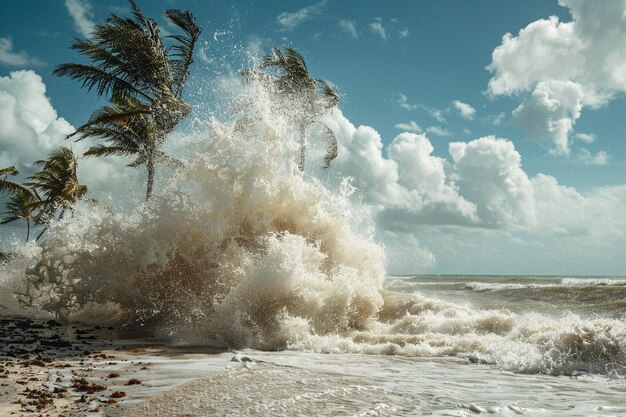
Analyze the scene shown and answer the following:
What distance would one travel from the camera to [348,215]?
11.8m

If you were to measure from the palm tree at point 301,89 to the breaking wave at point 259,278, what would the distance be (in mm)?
7809

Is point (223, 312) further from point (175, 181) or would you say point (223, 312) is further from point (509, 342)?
point (509, 342)

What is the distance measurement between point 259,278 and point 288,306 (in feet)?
2.51

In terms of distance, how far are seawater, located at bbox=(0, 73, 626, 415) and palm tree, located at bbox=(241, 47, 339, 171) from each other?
701 cm

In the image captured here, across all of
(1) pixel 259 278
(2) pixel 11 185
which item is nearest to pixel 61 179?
(2) pixel 11 185

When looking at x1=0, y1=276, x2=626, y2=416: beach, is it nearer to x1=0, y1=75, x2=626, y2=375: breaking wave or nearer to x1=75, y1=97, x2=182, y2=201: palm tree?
x1=0, y1=75, x2=626, y2=375: breaking wave

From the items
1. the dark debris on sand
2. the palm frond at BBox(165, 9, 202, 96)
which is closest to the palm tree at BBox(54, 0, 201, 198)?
the palm frond at BBox(165, 9, 202, 96)

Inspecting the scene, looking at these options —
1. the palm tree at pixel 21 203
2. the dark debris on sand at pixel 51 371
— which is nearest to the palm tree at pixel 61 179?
the palm tree at pixel 21 203

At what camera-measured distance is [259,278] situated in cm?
834

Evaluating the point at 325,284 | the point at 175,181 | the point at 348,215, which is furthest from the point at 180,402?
the point at 348,215

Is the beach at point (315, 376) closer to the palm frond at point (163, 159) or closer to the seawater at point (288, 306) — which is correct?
the seawater at point (288, 306)

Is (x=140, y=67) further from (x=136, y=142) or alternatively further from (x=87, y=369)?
(x=87, y=369)

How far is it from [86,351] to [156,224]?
3492mm

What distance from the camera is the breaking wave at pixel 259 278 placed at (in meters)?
7.21
